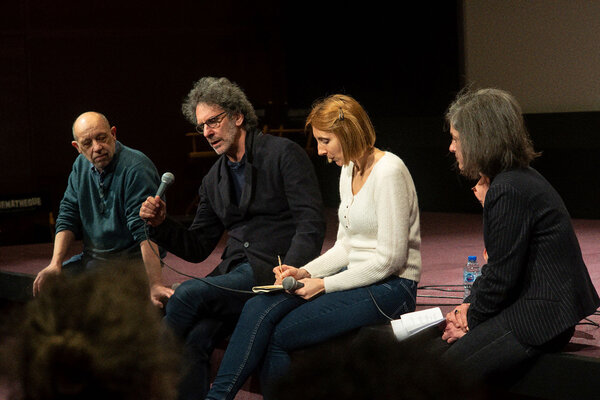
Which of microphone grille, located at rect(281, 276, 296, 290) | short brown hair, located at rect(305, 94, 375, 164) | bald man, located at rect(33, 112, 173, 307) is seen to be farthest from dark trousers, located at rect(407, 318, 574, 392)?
bald man, located at rect(33, 112, 173, 307)

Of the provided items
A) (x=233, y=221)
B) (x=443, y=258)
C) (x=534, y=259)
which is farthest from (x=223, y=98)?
(x=443, y=258)

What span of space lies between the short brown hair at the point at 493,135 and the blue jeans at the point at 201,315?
965 millimetres

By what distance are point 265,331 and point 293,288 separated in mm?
155

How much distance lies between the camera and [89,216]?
3.47 metres

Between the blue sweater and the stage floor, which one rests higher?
the blue sweater

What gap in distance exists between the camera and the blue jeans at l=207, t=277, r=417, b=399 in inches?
102

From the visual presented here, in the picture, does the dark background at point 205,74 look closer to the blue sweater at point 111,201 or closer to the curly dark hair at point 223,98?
the blue sweater at point 111,201

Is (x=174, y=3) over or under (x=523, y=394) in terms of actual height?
over

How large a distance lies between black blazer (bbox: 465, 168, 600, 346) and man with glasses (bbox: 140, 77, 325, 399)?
804 millimetres

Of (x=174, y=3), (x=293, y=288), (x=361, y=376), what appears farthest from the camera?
(x=174, y=3)

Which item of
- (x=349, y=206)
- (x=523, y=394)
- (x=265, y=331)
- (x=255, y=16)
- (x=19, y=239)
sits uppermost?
(x=255, y=16)

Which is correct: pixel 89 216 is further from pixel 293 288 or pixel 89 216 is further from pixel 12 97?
pixel 12 97

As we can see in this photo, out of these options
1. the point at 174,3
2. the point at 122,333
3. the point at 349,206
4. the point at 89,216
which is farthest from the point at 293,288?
the point at 174,3

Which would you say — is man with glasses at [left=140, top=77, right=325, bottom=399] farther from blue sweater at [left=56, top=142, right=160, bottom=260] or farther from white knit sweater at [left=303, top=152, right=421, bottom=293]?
blue sweater at [left=56, top=142, right=160, bottom=260]
